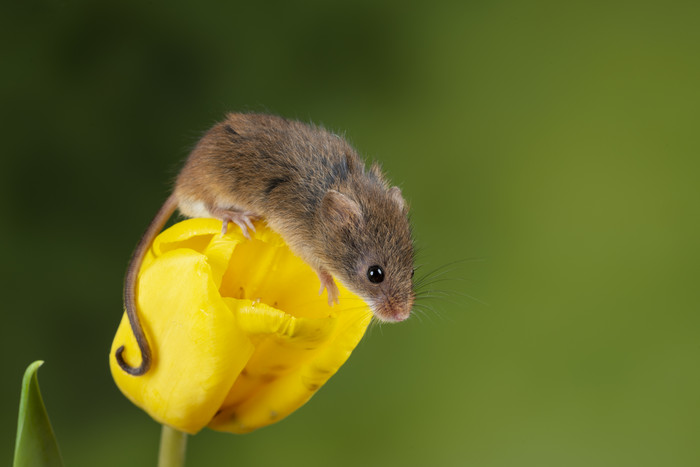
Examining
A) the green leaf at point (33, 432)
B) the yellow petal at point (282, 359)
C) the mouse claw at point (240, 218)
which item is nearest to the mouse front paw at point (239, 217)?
the mouse claw at point (240, 218)

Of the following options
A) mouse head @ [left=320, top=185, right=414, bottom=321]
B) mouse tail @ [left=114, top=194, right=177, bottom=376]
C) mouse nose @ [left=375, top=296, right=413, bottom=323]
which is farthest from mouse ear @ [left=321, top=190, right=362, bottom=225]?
mouse tail @ [left=114, top=194, right=177, bottom=376]

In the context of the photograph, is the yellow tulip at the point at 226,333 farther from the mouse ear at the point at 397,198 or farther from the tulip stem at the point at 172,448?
the mouse ear at the point at 397,198

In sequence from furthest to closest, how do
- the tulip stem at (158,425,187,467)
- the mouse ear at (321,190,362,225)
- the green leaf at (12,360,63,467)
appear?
the mouse ear at (321,190,362,225) < the tulip stem at (158,425,187,467) < the green leaf at (12,360,63,467)

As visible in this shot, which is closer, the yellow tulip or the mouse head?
the yellow tulip

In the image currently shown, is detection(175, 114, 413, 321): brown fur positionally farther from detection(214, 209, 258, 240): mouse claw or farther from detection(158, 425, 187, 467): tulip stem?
detection(158, 425, 187, 467): tulip stem

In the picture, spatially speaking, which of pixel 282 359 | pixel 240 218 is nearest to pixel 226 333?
pixel 282 359

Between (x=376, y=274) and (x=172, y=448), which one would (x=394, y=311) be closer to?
(x=376, y=274)
